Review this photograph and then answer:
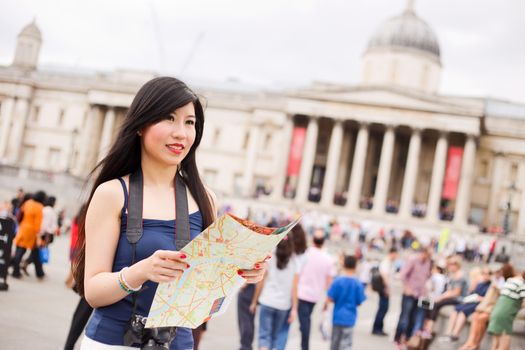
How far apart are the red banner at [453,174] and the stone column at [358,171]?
6.25m

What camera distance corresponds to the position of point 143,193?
3.22 metres

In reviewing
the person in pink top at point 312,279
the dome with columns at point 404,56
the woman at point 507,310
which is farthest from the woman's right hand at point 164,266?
the dome with columns at point 404,56

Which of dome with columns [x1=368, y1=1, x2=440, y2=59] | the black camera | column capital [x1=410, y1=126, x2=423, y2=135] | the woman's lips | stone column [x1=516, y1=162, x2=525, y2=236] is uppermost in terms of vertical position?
dome with columns [x1=368, y1=1, x2=440, y2=59]

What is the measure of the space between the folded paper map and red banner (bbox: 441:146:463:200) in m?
49.1

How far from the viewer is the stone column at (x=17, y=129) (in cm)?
6769

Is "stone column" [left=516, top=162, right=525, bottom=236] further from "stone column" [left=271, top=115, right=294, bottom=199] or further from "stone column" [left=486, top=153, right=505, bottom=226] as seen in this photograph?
"stone column" [left=271, top=115, right=294, bottom=199]

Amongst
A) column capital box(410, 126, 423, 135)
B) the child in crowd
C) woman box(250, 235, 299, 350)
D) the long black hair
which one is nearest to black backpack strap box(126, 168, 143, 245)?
the long black hair

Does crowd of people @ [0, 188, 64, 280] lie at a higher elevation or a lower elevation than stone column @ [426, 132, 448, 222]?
lower

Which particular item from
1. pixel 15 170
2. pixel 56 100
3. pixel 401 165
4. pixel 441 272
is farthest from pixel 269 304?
pixel 56 100

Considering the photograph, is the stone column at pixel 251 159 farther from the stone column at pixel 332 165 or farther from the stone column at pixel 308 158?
the stone column at pixel 332 165

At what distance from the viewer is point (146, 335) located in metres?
3.01

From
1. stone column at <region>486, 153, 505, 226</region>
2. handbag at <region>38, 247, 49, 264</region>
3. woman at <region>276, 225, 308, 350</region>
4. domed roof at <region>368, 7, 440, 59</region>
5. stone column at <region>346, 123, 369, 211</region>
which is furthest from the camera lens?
domed roof at <region>368, 7, 440, 59</region>

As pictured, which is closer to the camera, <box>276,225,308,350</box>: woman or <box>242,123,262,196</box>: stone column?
<box>276,225,308,350</box>: woman

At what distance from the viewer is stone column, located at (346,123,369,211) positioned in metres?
50.6
